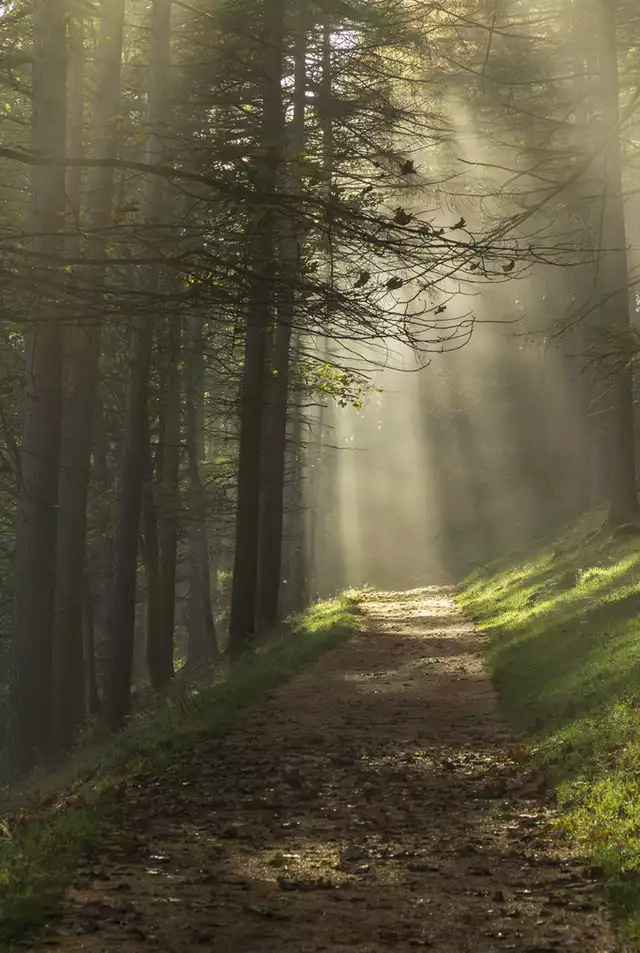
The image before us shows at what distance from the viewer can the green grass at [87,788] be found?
607 centimetres

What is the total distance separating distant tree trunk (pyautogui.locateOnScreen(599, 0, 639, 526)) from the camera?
19.4m

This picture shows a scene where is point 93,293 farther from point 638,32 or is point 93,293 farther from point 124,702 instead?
point 638,32

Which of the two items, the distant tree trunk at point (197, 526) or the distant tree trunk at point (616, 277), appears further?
the distant tree trunk at point (197, 526)

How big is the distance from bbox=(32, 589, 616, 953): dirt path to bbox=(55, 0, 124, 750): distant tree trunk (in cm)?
628

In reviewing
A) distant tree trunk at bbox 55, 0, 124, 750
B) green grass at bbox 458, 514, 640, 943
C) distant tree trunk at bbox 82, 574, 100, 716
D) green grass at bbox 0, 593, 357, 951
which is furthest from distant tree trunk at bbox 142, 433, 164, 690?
green grass at bbox 458, 514, 640, 943

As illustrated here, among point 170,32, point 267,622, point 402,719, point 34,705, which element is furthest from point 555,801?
point 267,622

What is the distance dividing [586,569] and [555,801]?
494 inches

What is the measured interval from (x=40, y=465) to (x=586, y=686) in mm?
6655

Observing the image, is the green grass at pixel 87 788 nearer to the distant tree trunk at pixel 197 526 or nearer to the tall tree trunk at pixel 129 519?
the tall tree trunk at pixel 129 519

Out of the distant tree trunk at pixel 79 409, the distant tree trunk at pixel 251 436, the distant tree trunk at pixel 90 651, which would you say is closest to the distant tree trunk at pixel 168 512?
the distant tree trunk at pixel 90 651

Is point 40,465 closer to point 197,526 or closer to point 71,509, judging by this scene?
point 71,509

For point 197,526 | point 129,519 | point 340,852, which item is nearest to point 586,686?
point 340,852

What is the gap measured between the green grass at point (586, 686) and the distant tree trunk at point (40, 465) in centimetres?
566

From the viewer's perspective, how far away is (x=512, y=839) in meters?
7.48
